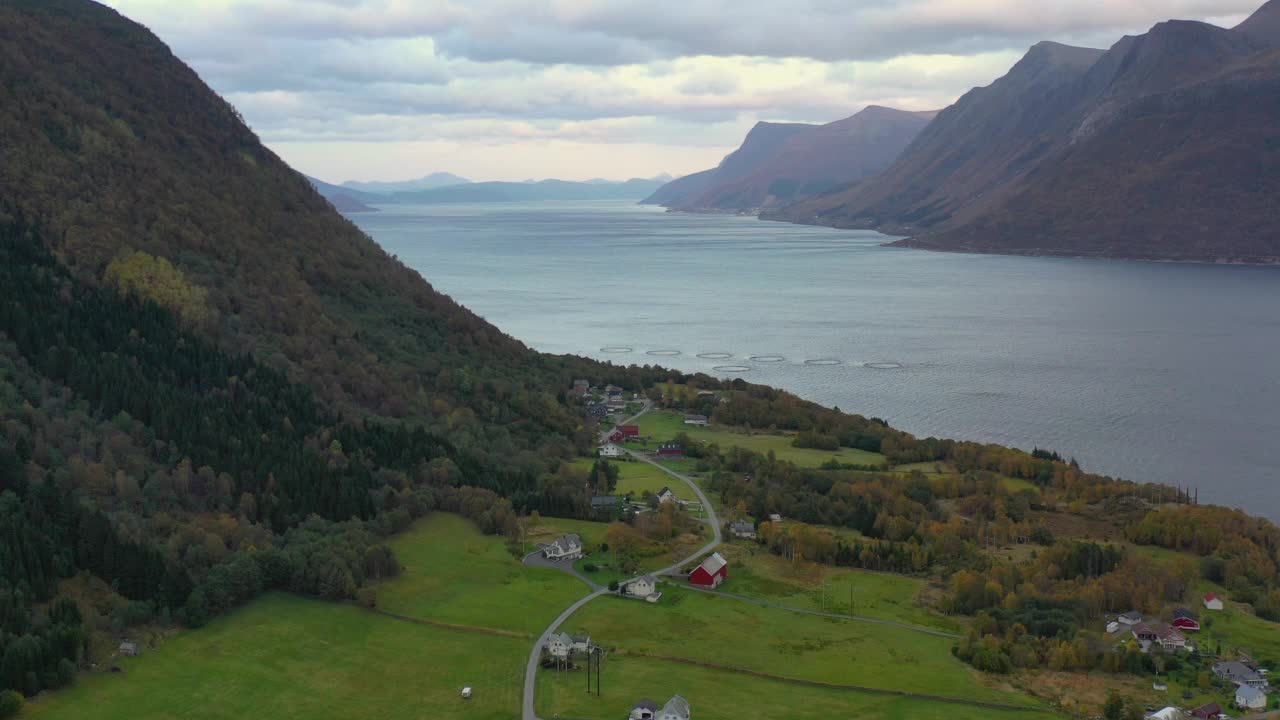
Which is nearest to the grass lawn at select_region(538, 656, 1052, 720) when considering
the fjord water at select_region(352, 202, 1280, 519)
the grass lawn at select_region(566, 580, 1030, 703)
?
the grass lawn at select_region(566, 580, 1030, 703)

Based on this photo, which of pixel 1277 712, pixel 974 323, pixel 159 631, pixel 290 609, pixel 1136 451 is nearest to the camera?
pixel 1277 712

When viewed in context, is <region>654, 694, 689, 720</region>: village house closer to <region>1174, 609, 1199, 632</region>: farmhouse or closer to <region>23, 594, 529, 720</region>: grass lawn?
<region>23, 594, 529, 720</region>: grass lawn

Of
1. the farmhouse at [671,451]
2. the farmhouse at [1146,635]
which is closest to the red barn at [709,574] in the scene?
the farmhouse at [1146,635]

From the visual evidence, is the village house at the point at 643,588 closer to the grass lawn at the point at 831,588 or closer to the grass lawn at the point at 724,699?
the grass lawn at the point at 831,588

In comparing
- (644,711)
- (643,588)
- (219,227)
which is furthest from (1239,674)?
(219,227)

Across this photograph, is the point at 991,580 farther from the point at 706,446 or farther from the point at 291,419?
the point at 291,419

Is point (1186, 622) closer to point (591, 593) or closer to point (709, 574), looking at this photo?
point (709, 574)

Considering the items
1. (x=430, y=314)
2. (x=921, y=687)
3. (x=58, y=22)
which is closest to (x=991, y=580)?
(x=921, y=687)
